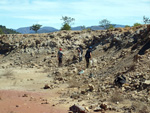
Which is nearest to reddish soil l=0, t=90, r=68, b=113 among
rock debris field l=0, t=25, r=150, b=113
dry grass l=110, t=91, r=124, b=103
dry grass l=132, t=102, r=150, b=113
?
rock debris field l=0, t=25, r=150, b=113

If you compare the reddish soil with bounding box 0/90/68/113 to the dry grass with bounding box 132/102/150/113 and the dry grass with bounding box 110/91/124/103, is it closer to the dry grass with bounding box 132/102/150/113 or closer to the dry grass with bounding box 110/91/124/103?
the dry grass with bounding box 110/91/124/103

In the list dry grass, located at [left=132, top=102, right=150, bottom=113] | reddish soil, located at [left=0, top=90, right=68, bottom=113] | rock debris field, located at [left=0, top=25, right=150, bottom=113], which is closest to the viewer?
dry grass, located at [left=132, top=102, right=150, bottom=113]

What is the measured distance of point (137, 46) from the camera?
13328 mm

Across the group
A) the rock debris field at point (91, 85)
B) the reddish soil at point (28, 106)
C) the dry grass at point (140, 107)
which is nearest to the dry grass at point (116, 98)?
the rock debris field at point (91, 85)

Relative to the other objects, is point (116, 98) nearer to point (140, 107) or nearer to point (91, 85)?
point (140, 107)

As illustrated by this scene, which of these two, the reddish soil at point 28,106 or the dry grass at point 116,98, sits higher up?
the dry grass at point 116,98

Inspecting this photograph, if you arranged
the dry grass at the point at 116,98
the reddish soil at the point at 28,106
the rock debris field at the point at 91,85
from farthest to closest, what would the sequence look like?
1. the dry grass at the point at 116,98
2. the rock debris field at the point at 91,85
3. the reddish soil at the point at 28,106

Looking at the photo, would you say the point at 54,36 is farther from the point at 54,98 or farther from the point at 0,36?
the point at 54,98

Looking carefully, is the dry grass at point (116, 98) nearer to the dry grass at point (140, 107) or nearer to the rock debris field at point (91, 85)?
the rock debris field at point (91, 85)

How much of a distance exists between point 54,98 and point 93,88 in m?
1.57

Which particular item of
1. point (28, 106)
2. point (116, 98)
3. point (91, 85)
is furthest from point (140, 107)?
point (28, 106)

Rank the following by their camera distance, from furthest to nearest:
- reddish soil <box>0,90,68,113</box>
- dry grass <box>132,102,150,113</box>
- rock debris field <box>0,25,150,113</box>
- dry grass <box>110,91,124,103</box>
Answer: dry grass <box>110,91,124,103</box> → rock debris field <box>0,25,150,113</box> → reddish soil <box>0,90,68,113</box> → dry grass <box>132,102,150,113</box>

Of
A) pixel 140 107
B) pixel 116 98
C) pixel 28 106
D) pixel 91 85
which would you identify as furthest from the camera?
pixel 91 85

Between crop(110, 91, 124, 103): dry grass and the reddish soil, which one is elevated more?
crop(110, 91, 124, 103): dry grass
